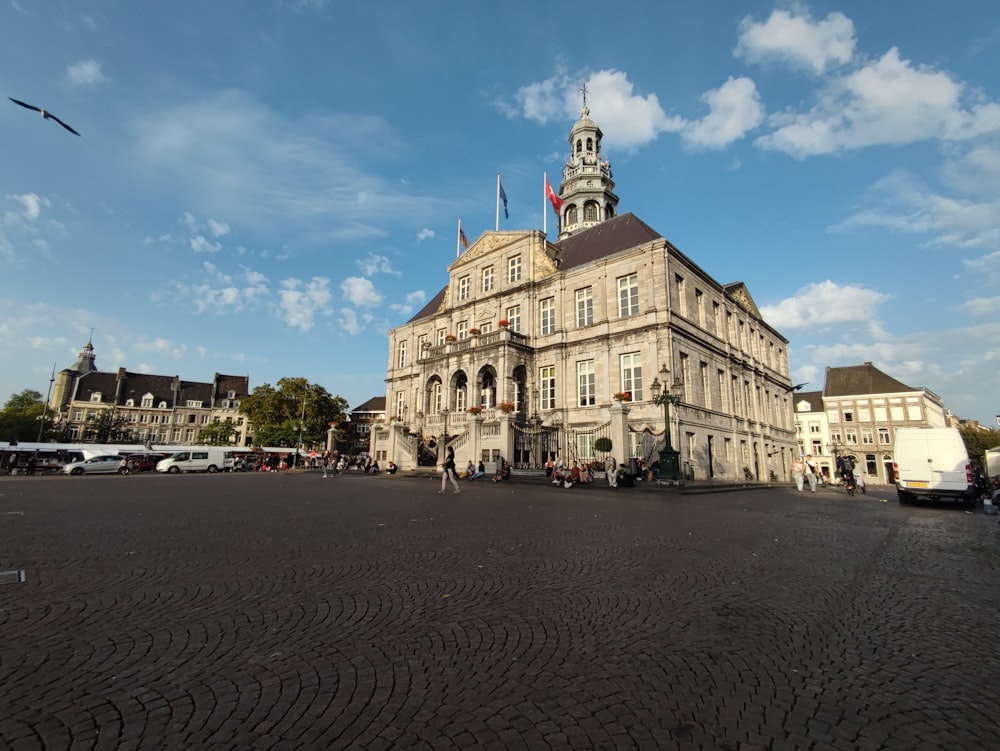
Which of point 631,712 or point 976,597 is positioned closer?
point 631,712

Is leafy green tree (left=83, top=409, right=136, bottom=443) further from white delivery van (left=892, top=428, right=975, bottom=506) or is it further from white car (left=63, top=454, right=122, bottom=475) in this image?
white delivery van (left=892, top=428, right=975, bottom=506)

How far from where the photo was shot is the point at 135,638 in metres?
3.79

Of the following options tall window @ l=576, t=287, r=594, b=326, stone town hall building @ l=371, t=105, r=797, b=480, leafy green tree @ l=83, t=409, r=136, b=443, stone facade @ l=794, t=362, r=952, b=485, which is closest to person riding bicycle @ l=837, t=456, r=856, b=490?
stone town hall building @ l=371, t=105, r=797, b=480

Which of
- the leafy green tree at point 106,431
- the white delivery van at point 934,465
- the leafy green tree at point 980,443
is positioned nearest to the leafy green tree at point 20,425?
the leafy green tree at point 106,431

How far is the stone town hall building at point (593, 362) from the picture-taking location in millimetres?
27984

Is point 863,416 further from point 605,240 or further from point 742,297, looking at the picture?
point 605,240

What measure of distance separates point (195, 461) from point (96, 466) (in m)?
6.54

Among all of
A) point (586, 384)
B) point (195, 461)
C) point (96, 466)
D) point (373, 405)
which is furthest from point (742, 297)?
point (373, 405)

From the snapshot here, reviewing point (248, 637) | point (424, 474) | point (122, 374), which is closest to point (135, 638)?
point (248, 637)

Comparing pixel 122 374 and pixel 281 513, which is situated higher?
pixel 122 374

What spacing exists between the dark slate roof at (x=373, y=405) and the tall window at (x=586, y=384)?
70.2 m

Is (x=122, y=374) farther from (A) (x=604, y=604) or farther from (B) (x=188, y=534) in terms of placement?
(A) (x=604, y=604)

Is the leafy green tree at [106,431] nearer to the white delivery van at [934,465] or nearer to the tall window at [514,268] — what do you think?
the tall window at [514,268]

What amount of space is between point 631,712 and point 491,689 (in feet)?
2.83
